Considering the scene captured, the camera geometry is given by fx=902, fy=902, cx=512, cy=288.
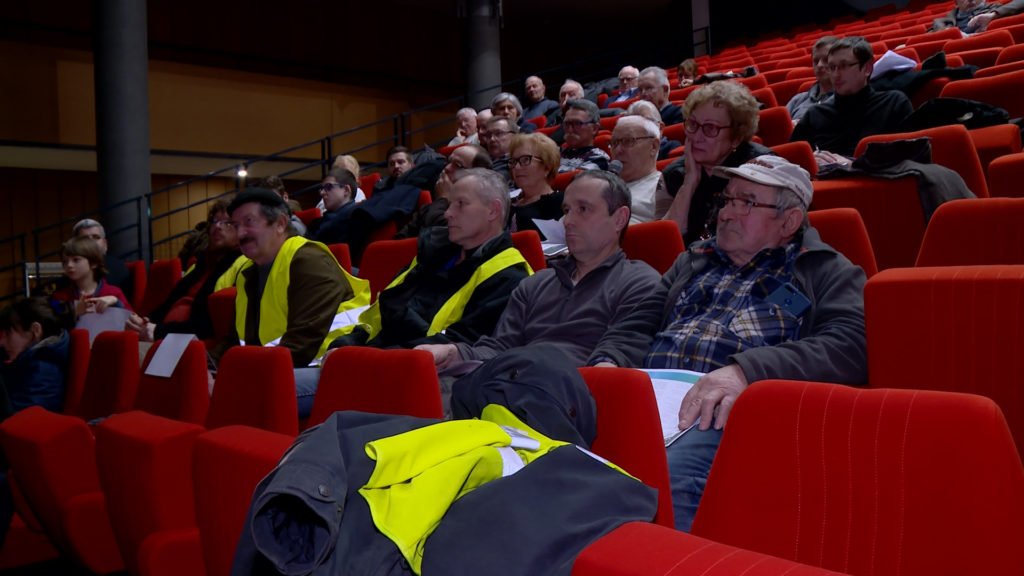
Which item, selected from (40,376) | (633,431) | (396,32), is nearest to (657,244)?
(633,431)

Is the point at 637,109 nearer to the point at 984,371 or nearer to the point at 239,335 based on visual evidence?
the point at 239,335

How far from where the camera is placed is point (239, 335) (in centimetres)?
254

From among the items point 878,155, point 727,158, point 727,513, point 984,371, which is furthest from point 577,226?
point 727,513

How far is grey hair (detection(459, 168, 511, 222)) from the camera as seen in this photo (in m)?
2.16

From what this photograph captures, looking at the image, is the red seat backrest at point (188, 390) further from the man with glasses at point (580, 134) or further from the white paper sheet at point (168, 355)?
the man with glasses at point (580, 134)

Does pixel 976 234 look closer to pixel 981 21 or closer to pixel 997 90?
pixel 997 90

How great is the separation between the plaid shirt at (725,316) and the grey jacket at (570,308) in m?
0.13

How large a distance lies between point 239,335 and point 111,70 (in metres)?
3.87

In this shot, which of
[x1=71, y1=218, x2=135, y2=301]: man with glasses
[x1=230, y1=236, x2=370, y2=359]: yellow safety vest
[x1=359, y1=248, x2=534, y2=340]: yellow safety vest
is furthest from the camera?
[x1=71, y1=218, x2=135, y2=301]: man with glasses

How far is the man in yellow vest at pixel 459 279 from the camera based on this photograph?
6.74ft

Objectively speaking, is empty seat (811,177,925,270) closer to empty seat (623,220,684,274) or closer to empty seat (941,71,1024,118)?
empty seat (623,220,684,274)

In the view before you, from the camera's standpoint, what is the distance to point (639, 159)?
2.65m

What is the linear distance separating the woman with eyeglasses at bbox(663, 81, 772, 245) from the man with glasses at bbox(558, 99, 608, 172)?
107 cm

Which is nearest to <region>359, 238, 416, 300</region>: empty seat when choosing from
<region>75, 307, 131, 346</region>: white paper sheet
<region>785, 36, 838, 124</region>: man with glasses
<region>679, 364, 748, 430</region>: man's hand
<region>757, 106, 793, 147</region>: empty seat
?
<region>75, 307, 131, 346</region>: white paper sheet
